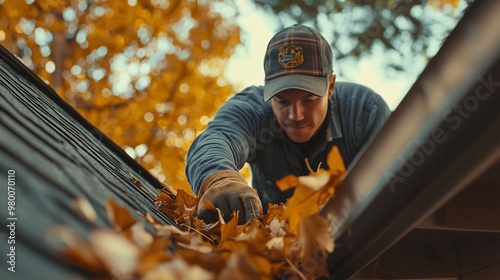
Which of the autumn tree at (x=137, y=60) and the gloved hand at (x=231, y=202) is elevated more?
the autumn tree at (x=137, y=60)

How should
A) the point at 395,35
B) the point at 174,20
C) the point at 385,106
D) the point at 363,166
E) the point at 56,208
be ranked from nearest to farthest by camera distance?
the point at 56,208, the point at 363,166, the point at 385,106, the point at 174,20, the point at 395,35

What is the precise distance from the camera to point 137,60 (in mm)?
8734

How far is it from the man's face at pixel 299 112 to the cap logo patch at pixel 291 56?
0.54 ft

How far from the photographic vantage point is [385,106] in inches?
131

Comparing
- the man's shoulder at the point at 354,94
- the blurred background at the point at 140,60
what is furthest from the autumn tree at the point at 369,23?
the man's shoulder at the point at 354,94

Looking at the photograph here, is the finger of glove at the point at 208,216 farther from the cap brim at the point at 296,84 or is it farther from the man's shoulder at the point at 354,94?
the man's shoulder at the point at 354,94

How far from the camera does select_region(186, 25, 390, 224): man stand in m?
2.98

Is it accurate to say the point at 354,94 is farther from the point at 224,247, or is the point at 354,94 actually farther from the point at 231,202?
the point at 224,247

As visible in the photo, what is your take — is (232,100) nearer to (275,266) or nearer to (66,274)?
(275,266)

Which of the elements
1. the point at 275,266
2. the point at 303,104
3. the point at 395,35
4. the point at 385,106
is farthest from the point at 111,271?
the point at 395,35

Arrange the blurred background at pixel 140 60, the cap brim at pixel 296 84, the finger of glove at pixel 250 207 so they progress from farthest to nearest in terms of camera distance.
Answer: the blurred background at pixel 140 60
the cap brim at pixel 296 84
the finger of glove at pixel 250 207

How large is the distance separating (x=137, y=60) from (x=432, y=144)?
26.7 feet

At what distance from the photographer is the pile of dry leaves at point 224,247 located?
0.70m

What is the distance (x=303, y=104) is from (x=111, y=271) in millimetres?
2442
